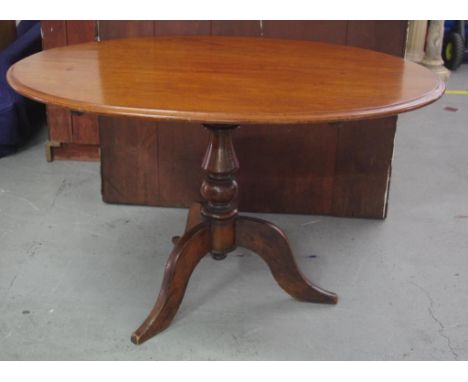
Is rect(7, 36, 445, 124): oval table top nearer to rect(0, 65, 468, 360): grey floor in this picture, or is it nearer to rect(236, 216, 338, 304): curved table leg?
rect(236, 216, 338, 304): curved table leg

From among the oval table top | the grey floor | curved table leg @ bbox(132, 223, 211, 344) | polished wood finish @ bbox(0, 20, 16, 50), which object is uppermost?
the oval table top

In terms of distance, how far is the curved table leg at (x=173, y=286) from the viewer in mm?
1826

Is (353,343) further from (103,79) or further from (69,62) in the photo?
(69,62)

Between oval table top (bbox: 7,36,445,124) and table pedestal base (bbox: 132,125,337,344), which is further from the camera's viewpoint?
table pedestal base (bbox: 132,125,337,344)

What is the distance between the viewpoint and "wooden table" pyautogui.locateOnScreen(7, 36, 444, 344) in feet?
4.35

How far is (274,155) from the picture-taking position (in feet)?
8.34

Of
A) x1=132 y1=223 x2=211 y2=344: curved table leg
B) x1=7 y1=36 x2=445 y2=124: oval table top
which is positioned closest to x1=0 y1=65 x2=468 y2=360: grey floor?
x1=132 y1=223 x2=211 y2=344: curved table leg

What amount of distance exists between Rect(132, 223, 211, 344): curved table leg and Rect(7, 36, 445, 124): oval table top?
548 millimetres

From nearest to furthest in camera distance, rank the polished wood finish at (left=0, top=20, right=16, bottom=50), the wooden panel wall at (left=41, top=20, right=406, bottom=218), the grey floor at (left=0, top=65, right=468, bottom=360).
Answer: the grey floor at (left=0, top=65, right=468, bottom=360) → the wooden panel wall at (left=41, top=20, right=406, bottom=218) → the polished wood finish at (left=0, top=20, right=16, bottom=50)

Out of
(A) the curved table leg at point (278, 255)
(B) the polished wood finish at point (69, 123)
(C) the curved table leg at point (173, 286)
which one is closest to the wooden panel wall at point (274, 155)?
(B) the polished wood finish at point (69, 123)

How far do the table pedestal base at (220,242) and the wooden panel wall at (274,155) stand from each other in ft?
2.10

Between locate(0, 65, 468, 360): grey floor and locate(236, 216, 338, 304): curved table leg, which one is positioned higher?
locate(236, 216, 338, 304): curved table leg

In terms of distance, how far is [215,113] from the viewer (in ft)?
4.19

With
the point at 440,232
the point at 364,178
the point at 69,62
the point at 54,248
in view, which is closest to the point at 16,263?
the point at 54,248
